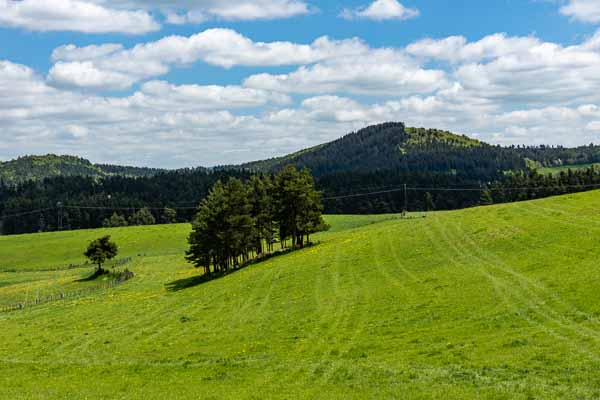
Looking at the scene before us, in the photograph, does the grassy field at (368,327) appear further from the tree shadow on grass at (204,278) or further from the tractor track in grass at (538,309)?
the tree shadow on grass at (204,278)

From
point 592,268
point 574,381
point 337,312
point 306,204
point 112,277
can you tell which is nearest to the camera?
point 574,381

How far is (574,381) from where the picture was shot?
21.2m

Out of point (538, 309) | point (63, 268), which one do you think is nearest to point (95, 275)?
point (63, 268)

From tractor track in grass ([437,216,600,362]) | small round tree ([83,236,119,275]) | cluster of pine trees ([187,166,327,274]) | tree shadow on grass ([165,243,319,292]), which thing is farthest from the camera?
small round tree ([83,236,119,275])

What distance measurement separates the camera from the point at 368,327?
1460 inches

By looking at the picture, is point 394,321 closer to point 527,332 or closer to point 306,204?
point 527,332

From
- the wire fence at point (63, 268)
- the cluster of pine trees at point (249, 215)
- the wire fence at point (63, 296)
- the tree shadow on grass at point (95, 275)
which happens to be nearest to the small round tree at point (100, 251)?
Result: the tree shadow on grass at point (95, 275)

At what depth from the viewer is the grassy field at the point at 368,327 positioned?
2488 centimetres

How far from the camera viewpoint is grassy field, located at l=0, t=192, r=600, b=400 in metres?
24.9

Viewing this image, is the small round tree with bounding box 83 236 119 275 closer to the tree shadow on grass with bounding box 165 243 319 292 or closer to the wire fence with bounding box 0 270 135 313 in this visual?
the wire fence with bounding box 0 270 135 313

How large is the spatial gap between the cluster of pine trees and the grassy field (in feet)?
38.1

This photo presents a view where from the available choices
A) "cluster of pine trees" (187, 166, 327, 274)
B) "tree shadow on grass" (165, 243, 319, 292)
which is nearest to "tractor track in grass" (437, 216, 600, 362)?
"cluster of pine trees" (187, 166, 327, 274)

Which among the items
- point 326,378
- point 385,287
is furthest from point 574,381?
point 385,287

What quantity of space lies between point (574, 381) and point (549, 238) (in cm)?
3574
